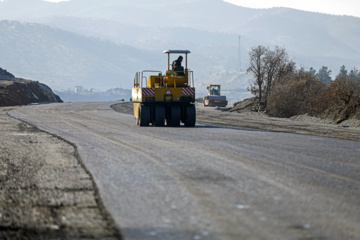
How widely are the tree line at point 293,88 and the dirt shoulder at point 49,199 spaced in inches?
845

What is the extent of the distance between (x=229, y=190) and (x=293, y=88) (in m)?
31.5

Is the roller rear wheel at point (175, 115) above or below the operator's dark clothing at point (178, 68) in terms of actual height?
below

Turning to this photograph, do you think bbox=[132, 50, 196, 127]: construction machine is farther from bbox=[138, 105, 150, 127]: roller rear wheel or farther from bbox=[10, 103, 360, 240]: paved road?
bbox=[10, 103, 360, 240]: paved road

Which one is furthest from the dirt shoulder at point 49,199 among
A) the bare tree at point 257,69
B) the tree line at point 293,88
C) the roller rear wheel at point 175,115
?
the bare tree at point 257,69

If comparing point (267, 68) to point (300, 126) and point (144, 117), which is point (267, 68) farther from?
point (144, 117)

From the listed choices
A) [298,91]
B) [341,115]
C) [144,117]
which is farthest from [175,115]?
[298,91]

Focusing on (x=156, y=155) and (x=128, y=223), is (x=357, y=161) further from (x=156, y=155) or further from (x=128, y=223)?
(x=128, y=223)

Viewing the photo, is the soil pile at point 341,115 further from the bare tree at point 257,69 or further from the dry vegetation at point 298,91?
the bare tree at point 257,69

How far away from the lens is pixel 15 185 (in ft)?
29.0

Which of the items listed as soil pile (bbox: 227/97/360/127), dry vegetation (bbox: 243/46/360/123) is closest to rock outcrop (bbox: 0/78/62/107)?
dry vegetation (bbox: 243/46/360/123)

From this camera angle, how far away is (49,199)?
766 centimetres

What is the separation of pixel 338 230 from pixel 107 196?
318 cm

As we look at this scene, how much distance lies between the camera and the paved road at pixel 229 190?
588 cm

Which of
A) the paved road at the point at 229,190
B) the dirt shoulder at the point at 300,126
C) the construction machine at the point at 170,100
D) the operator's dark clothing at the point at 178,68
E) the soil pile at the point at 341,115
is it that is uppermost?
the operator's dark clothing at the point at 178,68
